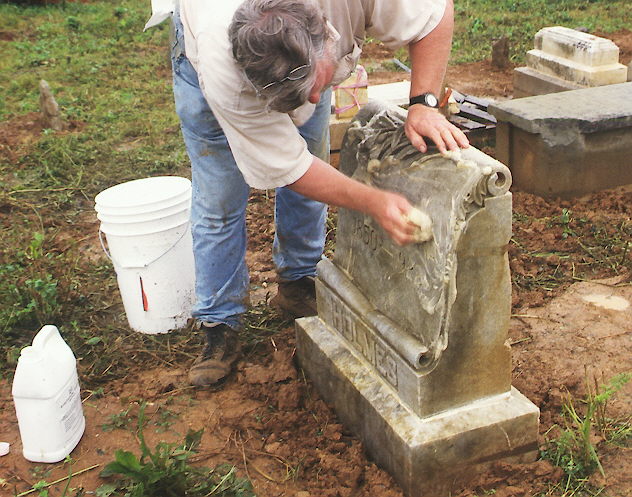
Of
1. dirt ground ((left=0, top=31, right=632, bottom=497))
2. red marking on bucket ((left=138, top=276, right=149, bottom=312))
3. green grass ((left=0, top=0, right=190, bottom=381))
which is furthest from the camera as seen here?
green grass ((left=0, top=0, right=190, bottom=381))

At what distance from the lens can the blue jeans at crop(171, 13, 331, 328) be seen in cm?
307

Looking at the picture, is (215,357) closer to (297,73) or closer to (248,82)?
(248,82)

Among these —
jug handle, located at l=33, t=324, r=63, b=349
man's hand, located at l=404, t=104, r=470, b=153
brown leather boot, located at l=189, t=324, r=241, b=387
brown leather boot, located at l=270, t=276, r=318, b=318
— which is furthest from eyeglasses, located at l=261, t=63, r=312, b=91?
brown leather boot, located at l=270, t=276, r=318, b=318

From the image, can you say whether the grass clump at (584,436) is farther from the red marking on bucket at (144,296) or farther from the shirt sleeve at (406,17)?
the red marking on bucket at (144,296)

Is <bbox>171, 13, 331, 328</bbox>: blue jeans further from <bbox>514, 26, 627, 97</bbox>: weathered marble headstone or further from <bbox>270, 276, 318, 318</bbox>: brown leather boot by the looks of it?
<bbox>514, 26, 627, 97</bbox>: weathered marble headstone

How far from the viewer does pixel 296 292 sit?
3.80 metres

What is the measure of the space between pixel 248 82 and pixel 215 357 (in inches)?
57.2

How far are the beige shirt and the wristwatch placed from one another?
8.9 inches

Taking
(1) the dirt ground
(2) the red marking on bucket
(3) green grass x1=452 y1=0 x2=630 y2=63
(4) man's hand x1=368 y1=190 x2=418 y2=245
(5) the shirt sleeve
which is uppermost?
(5) the shirt sleeve

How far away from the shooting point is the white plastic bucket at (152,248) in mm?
3617

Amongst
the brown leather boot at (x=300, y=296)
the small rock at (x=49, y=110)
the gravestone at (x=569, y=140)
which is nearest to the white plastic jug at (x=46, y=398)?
the brown leather boot at (x=300, y=296)

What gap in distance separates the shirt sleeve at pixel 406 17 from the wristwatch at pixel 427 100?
0.22m

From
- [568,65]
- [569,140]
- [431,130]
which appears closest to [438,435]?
[431,130]

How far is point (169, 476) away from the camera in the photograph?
2.65 metres
